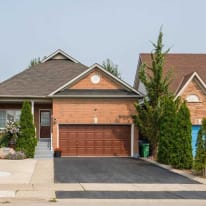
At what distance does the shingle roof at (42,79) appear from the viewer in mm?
33062

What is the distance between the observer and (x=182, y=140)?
86.5 feet

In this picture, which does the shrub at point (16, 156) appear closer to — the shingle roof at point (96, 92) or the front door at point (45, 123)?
the shingle roof at point (96, 92)

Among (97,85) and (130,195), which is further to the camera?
(97,85)

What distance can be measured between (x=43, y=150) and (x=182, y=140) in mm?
10124

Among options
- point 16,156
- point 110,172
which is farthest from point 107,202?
point 16,156

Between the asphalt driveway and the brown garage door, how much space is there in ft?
6.67

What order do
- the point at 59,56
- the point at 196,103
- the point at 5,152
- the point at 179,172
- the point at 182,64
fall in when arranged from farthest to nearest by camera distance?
the point at 59,56 → the point at 182,64 → the point at 196,103 → the point at 5,152 → the point at 179,172

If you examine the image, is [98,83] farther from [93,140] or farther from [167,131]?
[167,131]

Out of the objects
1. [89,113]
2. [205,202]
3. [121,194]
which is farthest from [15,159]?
[205,202]

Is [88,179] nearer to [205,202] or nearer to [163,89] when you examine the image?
[205,202]

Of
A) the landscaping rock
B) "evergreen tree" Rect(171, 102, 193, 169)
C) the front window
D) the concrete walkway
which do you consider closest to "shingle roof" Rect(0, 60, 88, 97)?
the front window

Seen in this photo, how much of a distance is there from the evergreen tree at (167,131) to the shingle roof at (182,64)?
5372 millimetres

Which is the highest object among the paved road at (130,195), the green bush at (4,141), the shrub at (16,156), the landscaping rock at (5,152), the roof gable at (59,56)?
the roof gable at (59,56)

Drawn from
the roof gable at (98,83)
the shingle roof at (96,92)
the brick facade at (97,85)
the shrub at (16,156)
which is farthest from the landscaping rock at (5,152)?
the brick facade at (97,85)
